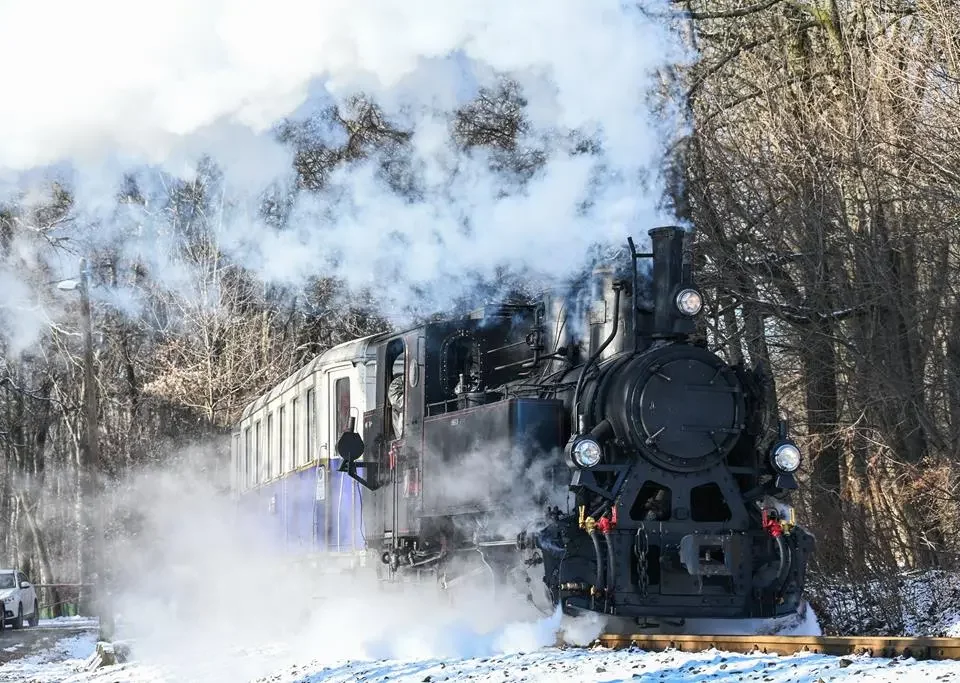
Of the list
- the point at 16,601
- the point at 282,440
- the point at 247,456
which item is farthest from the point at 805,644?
the point at 16,601

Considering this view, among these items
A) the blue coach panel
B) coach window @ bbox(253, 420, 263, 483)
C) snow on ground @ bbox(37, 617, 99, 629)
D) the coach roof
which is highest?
the coach roof

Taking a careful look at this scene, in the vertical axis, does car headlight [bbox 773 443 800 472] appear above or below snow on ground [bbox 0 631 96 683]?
above

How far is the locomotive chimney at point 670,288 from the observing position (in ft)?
33.0

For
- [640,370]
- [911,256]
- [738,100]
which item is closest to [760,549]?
[640,370]

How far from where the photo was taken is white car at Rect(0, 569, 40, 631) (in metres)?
26.7

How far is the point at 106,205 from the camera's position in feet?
39.3

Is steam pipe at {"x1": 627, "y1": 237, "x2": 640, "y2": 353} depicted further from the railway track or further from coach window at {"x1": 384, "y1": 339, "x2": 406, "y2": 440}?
coach window at {"x1": 384, "y1": 339, "x2": 406, "y2": 440}

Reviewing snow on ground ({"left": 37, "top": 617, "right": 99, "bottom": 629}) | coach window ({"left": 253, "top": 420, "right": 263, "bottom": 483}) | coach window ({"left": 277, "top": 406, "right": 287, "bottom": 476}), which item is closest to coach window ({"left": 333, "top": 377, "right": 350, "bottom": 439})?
coach window ({"left": 277, "top": 406, "right": 287, "bottom": 476})

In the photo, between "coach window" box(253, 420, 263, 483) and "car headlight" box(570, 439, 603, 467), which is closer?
"car headlight" box(570, 439, 603, 467)

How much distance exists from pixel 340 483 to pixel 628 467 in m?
4.96

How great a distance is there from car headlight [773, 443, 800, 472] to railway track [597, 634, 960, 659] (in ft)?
5.92

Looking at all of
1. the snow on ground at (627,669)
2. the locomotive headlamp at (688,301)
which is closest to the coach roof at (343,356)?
the locomotive headlamp at (688,301)

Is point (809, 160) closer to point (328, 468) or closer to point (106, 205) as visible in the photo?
point (328, 468)

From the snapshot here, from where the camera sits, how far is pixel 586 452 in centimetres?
960
